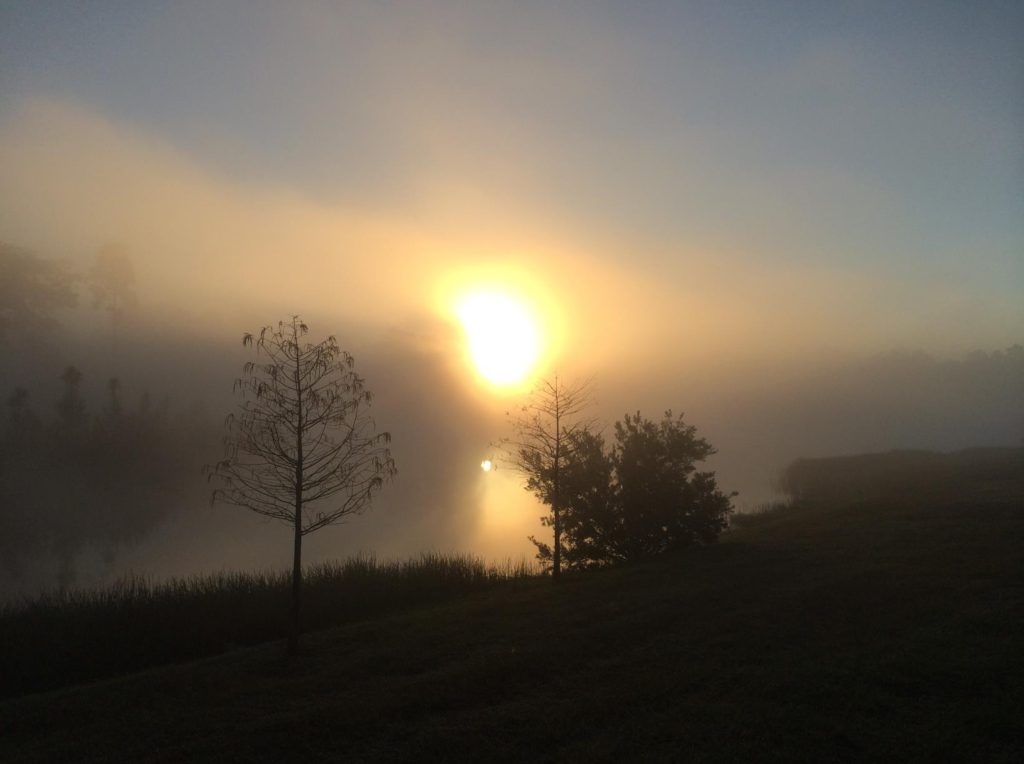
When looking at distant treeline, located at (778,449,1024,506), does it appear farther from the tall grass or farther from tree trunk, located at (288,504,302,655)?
tree trunk, located at (288,504,302,655)

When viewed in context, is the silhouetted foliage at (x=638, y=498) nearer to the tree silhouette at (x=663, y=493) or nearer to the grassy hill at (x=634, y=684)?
the tree silhouette at (x=663, y=493)

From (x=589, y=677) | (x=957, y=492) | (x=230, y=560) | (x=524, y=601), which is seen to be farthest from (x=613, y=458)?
(x=230, y=560)

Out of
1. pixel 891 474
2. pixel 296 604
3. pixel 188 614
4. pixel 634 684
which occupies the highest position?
pixel 891 474

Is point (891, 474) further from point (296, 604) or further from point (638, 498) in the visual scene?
point (296, 604)

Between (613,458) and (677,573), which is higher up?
(613,458)

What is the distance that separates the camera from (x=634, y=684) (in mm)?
7500

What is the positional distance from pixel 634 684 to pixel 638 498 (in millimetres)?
13332

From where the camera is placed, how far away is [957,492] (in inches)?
893

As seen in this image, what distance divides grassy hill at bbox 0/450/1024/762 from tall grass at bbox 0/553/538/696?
3.46 metres

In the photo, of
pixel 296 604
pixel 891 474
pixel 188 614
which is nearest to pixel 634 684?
pixel 296 604

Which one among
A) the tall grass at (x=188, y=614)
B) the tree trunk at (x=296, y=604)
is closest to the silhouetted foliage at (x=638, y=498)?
the tall grass at (x=188, y=614)

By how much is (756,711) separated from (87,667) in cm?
1223

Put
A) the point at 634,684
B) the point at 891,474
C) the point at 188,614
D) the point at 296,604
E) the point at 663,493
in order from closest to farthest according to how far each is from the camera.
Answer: the point at 634,684 → the point at 296,604 → the point at 188,614 → the point at 663,493 → the point at 891,474

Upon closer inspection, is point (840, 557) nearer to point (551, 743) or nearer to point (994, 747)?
point (994, 747)
